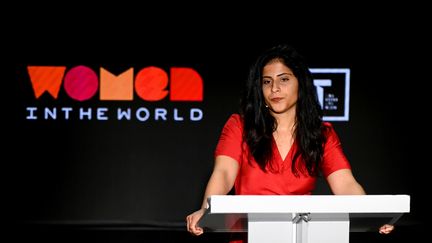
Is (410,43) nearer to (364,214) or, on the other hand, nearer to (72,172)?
(72,172)

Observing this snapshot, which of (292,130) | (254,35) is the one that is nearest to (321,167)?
(292,130)

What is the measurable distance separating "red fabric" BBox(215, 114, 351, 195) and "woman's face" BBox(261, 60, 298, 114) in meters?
0.14

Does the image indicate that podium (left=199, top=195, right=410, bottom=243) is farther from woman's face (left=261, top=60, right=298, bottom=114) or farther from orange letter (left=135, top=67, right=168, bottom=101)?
orange letter (left=135, top=67, right=168, bottom=101)

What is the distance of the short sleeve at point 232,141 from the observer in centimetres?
248

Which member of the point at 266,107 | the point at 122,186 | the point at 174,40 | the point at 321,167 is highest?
the point at 174,40

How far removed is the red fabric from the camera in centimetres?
241

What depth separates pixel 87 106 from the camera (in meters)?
6.06

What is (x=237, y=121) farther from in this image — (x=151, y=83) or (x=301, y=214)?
(x=151, y=83)

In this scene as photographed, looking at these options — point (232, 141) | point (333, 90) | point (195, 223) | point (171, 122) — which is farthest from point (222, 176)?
point (333, 90)

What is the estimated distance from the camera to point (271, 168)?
7.95 feet

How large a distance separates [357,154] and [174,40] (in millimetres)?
1900

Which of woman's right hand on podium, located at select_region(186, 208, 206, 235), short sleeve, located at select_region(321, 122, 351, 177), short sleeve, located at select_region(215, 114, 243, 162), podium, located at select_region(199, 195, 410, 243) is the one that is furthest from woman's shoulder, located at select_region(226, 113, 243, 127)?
podium, located at select_region(199, 195, 410, 243)

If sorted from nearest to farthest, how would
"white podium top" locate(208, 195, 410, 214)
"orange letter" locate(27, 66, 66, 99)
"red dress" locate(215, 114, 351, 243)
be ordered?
1. "white podium top" locate(208, 195, 410, 214)
2. "red dress" locate(215, 114, 351, 243)
3. "orange letter" locate(27, 66, 66, 99)

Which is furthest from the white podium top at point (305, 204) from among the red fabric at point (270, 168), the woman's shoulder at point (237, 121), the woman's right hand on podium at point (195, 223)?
the woman's shoulder at point (237, 121)
